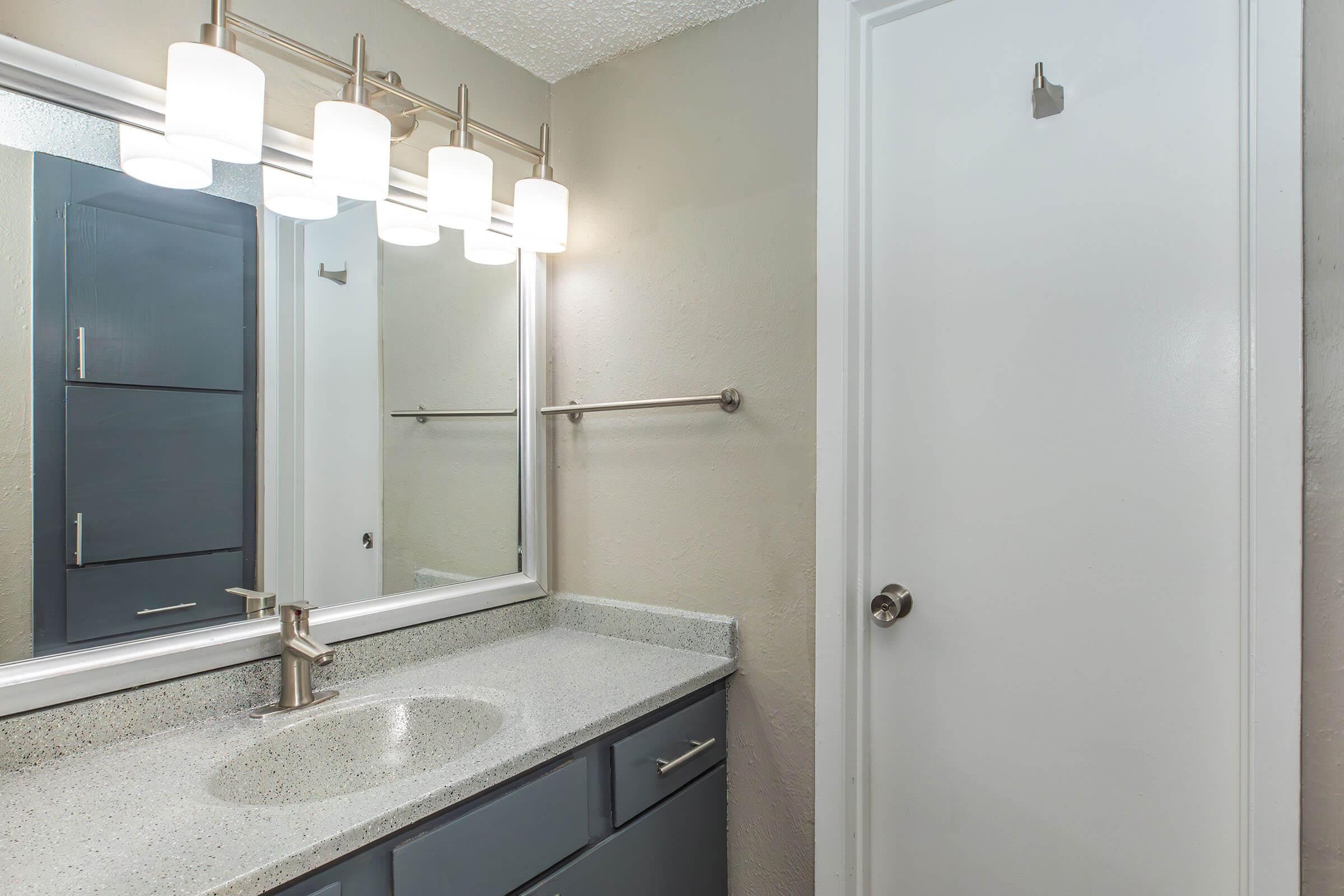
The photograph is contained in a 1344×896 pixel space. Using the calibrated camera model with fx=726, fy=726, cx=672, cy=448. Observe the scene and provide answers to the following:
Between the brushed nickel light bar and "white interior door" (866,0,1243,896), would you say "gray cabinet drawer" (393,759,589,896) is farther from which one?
the brushed nickel light bar

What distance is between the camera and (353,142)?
4.09 ft

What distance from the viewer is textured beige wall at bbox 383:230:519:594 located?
1491 millimetres

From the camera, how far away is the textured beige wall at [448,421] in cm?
149

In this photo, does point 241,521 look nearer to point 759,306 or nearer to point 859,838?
point 759,306

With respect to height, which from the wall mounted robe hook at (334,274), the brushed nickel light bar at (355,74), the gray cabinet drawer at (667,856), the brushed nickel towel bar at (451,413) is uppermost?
the brushed nickel light bar at (355,74)

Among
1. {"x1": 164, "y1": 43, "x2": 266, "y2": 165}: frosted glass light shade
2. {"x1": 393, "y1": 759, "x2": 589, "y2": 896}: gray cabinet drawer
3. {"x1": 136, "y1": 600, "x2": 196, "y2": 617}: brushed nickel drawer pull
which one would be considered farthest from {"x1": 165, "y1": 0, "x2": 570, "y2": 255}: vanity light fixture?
{"x1": 393, "y1": 759, "x2": 589, "y2": 896}: gray cabinet drawer

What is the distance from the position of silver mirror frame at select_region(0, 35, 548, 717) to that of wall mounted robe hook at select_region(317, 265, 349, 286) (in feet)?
0.56

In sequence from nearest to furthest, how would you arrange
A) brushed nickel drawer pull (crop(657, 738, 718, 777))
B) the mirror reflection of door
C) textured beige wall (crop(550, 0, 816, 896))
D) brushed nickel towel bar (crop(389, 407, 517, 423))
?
1. the mirror reflection of door
2. brushed nickel drawer pull (crop(657, 738, 718, 777))
3. textured beige wall (crop(550, 0, 816, 896))
4. brushed nickel towel bar (crop(389, 407, 517, 423))

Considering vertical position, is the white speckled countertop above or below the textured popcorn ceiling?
below

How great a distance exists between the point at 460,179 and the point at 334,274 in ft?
1.00

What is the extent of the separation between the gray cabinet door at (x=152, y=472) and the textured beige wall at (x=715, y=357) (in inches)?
28.6

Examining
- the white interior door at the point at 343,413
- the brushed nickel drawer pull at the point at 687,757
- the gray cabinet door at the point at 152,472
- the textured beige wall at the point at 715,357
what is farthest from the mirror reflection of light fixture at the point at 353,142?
the brushed nickel drawer pull at the point at 687,757

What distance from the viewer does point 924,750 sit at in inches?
52.4

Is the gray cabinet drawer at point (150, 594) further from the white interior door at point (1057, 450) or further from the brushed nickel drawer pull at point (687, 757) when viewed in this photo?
the white interior door at point (1057, 450)
